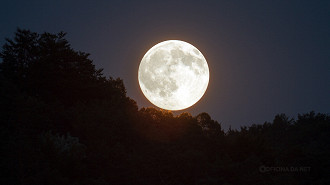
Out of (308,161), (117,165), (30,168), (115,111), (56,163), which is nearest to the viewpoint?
(30,168)

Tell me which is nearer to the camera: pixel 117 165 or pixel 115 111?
pixel 117 165

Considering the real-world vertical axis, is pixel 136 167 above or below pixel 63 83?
below

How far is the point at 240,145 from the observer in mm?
35781

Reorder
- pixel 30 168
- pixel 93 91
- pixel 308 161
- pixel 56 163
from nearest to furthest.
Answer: pixel 30 168 < pixel 56 163 < pixel 308 161 < pixel 93 91

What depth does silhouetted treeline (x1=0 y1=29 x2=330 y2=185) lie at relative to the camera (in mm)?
21531

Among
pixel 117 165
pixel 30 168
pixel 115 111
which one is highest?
pixel 115 111

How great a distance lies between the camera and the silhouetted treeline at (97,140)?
2153cm

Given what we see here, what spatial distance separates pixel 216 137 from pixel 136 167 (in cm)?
1435

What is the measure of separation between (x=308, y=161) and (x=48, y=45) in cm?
3214

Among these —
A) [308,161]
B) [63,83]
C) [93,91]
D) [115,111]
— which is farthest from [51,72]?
[308,161]

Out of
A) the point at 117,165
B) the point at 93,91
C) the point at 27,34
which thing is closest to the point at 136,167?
the point at 117,165

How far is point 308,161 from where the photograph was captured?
36781mm

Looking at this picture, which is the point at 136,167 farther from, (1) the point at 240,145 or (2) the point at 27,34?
(2) the point at 27,34

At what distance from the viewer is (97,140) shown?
27531 mm
